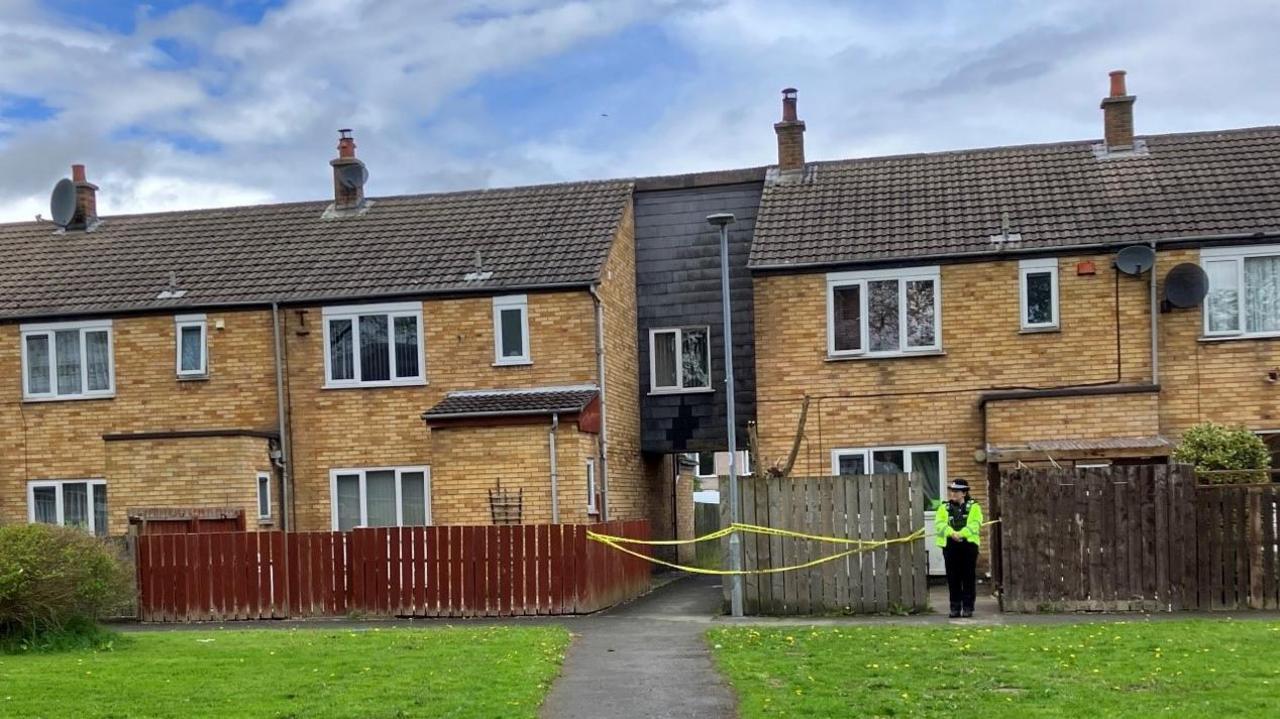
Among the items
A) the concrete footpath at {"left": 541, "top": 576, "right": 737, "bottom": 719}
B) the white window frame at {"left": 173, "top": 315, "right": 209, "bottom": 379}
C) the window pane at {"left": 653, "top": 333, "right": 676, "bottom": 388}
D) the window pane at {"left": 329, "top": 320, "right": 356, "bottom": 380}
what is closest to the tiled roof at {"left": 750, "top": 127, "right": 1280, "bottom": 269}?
the window pane at {"left": 653, "top": 333, "right": 676, "bottom": 388}

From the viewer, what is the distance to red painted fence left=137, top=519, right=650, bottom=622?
18453 mm

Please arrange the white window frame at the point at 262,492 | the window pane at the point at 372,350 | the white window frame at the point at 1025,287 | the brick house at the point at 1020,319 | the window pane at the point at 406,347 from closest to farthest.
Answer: the brick house at the point at 1020,319
the white window frame at the point at 1025,287
the white window frame at the point at 262,492
the window pane at the point at 406,347
the window pane at the point at 372,350

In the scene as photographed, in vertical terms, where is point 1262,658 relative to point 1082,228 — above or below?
below

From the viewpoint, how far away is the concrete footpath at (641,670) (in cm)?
1077

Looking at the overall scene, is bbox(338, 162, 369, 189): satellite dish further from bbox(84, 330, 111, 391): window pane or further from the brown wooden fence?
the brown wooden fence

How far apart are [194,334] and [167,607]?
8227mm

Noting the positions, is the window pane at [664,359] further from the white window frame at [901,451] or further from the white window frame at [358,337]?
the white window frame at [358,337]

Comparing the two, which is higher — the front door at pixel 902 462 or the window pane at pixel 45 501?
the front door at pixel 902 462

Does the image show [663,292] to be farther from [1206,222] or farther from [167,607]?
[167,607]

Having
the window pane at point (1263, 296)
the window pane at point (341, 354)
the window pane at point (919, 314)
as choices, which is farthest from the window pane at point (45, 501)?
the window pane at point (1263, 296)

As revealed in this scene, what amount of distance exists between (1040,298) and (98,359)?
1691 centimetres

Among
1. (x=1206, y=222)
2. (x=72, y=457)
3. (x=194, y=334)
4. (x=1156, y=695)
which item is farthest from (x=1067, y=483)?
(x=72, y=457)

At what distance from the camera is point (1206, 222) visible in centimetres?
2342

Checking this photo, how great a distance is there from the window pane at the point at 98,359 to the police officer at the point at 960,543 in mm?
16257
